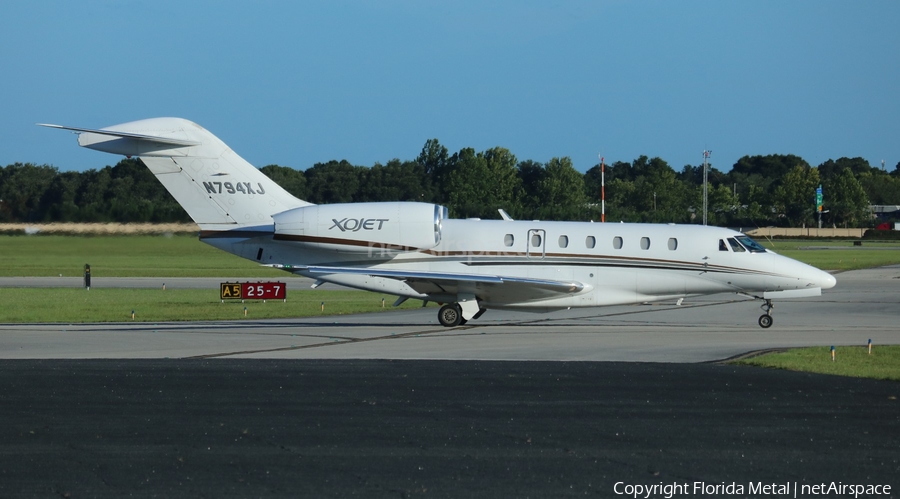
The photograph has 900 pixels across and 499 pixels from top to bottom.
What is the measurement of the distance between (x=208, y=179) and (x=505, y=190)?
5673 centimetres

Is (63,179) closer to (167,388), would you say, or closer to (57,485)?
(167,388)

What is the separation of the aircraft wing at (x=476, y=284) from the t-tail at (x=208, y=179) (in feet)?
6.35

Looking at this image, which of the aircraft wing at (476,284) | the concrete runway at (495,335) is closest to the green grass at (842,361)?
the concrete runway at (495,335)

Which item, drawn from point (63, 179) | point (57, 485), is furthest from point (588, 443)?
point (63, 179)

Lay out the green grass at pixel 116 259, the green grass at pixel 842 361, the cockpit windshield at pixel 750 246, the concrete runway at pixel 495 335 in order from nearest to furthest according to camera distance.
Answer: the green grass at pixel 842 361 < the concrete runway at pixel 495 335 < the cockpit windshield at pixel 750 246 < the green grass at pixel 116 259

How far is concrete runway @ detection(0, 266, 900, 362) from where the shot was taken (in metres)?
19.0

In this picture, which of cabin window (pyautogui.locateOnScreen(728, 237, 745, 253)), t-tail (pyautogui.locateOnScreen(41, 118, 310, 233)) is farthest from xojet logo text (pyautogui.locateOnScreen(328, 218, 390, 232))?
cabin window (pyautogui.locateOnScreen(728, 237, 745, 253))

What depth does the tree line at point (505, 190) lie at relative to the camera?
34.9 meters

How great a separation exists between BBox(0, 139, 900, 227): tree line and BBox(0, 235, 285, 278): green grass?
1.55m

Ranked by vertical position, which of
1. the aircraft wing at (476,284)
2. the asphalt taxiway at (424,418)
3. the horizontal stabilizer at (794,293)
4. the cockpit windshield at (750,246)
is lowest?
the asphalt taxiway at (424,418)

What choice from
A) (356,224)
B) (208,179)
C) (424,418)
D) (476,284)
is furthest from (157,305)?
(424,418)

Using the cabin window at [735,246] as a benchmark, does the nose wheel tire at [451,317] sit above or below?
below

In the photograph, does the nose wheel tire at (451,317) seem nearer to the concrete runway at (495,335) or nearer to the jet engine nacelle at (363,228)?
the concrete runway at (495,335)

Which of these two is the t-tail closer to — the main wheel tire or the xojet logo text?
the xojet logo text
